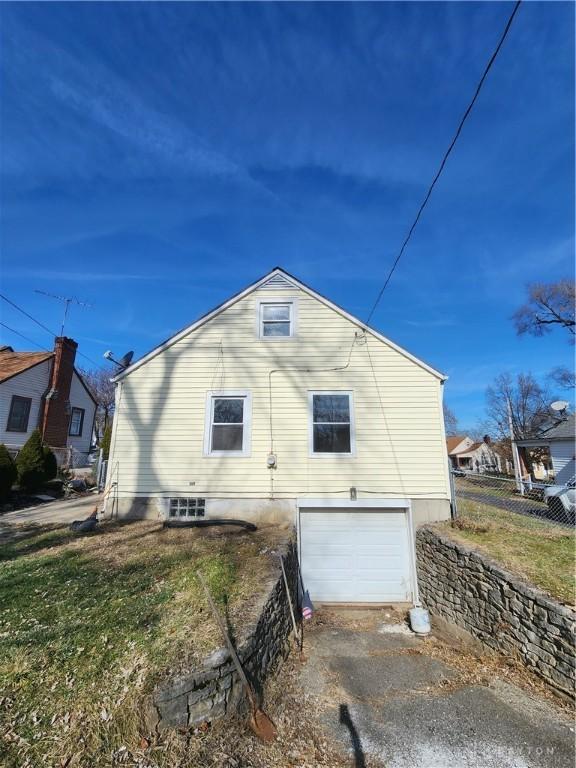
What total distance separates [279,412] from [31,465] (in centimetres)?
1051

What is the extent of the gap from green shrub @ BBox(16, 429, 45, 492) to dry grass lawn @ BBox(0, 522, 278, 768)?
6.78 m

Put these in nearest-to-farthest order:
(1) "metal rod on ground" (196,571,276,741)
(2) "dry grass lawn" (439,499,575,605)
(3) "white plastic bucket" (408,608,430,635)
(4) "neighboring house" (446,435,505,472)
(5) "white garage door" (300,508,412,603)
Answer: (1) "metal rod on ground" (196,571,276,741)
(2) "dry grass lawn" (439,499,575,605)
(3) "white plastic bucket" (408,608,430,635)
(5) "white garage door" (300,508,412,603)
(4) "neighboring house" (446,435,505,472)

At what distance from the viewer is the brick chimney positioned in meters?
17.5

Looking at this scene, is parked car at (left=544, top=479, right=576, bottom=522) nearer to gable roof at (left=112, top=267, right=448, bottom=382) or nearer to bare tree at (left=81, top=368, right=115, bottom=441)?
gable roof at (left=112, top=267, right=448, bottom=382)

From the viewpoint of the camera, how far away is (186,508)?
848cm

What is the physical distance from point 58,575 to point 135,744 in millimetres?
3384

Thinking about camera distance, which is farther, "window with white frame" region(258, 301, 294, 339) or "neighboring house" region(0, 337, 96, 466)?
"neighboring house" region(0, 337, 96, 466)

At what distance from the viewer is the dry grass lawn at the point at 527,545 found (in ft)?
17.7

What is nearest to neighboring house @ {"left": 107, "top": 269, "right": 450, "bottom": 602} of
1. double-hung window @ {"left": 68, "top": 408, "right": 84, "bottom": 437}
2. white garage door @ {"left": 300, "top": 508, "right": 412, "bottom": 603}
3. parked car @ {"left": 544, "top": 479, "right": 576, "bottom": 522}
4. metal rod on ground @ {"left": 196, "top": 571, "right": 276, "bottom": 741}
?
white garage door @ {"left": 300, "top": 508, "right": 412, "bottom": 603}

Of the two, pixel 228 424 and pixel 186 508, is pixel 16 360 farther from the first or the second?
pixel 228 424

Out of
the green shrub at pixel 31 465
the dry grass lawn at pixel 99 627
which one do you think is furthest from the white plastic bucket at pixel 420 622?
the green shrub at pixel 31 465

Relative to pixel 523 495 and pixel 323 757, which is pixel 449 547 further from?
pixel 523 495

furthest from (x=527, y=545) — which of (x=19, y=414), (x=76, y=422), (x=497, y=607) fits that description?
(x=76, y=422)

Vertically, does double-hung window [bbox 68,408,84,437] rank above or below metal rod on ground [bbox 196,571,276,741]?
above
